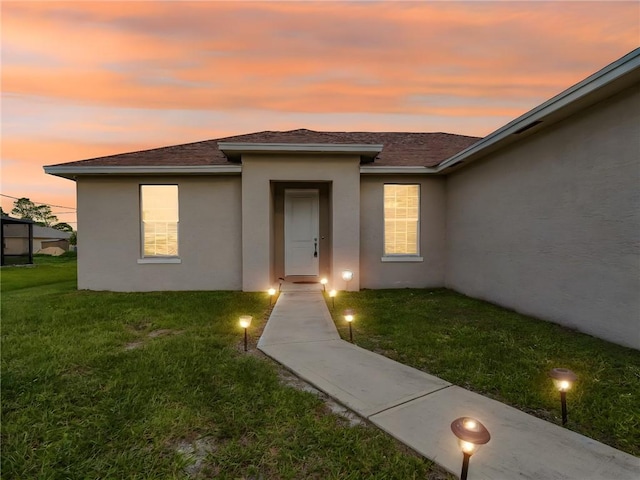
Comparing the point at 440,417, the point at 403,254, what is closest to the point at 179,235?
the point at 403,254

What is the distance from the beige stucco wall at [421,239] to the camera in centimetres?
838

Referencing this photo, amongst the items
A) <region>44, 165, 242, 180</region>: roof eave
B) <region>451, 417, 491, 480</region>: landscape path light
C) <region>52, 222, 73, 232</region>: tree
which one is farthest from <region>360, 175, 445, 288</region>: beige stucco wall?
<region>52, 222, 73, 232</region>: tree

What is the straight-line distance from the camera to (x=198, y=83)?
9773 mm

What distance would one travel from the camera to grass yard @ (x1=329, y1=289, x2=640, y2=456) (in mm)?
2406

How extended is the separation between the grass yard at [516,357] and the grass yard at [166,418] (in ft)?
4.69

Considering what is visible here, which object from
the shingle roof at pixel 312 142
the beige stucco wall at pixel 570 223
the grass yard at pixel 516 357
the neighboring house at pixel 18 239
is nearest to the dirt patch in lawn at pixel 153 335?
the grass yard at pixel 516 357

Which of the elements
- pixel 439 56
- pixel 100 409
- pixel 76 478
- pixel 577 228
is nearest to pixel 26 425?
pixel 100 409

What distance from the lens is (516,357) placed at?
3.60m

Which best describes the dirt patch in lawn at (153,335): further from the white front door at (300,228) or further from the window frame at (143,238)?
the white front door at (300,228)

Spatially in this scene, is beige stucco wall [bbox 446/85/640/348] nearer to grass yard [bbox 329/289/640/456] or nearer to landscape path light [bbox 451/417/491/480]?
grass yard [bbox 329/289/640/456]

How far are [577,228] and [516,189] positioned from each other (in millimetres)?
1561

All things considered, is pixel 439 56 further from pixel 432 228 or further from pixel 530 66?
pixel 432 228

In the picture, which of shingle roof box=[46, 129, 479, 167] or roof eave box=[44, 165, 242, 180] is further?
shingle roof box=[46, 129, 479, 167]

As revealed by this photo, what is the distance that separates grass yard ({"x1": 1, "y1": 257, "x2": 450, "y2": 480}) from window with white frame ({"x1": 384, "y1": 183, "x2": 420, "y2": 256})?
553 centimetres
